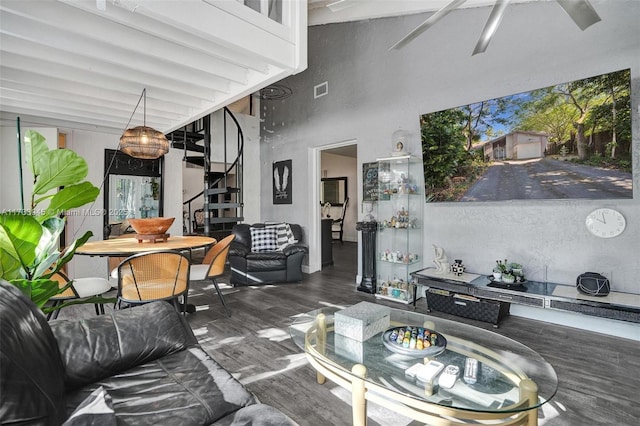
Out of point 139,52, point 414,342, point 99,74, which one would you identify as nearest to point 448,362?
point 414,342

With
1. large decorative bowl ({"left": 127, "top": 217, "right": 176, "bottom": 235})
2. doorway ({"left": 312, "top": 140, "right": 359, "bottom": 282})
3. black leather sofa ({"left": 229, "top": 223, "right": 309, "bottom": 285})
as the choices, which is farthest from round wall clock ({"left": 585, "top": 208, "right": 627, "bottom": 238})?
doorway ({"left": 312, "top": 140, "right": 359, "bottom": 282})

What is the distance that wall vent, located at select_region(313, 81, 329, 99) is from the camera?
17.6 feet

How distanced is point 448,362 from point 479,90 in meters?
3.17

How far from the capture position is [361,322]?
6.05ft

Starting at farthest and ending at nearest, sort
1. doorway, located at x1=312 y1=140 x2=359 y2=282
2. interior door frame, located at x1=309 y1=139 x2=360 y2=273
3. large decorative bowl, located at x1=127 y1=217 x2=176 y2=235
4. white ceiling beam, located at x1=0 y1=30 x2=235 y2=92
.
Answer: doorway, located at x1=312 y1=140 x2=359 y2=282 → interior door frame, located at x1=309 y1=139 x2=360 y2=273 → large decorative bowl, located at x1=127 y1=217 x2=176 y2=235 → white ceiling beam, located at x1=0 y1=30 x2=235 y2=92

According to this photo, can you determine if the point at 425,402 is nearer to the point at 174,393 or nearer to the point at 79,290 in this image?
the point at 174,393

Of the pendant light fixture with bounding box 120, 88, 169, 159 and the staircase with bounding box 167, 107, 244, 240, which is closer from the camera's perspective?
the pendant light fixture with bounding box 120, 88, 169, 159

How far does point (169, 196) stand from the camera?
18.9 ft

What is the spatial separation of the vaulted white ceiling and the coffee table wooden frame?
7.85 feet

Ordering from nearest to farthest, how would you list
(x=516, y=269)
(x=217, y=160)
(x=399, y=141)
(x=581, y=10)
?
1. (x=581, y=10)
2. (x=516, y=269)
3. (x=399, y=141)
4. (x=217, y=160)

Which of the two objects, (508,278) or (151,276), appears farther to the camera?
(508,278)

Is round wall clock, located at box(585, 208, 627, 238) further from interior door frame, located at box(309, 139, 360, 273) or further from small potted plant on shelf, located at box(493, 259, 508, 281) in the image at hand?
interior door frame, located at box(309, 139, 360, 273)

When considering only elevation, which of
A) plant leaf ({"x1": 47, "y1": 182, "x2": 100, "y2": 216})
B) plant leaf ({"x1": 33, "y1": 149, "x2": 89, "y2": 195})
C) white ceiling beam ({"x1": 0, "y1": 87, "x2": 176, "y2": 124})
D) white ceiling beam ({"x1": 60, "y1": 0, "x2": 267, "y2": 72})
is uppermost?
white ceiling beam ({"x1": 60, "y1": 0, "x2": 267, "y2": 72})

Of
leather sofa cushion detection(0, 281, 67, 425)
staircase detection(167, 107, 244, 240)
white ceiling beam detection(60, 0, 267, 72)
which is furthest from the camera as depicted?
staircase detection(167, 107, 244, 240)
